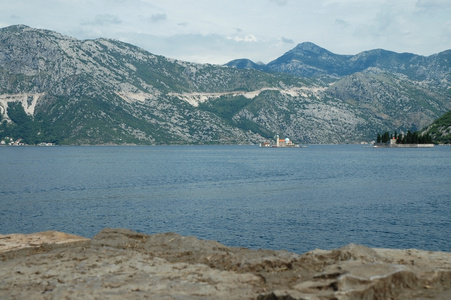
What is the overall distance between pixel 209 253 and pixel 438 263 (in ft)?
46.5

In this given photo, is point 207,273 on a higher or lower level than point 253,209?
higher

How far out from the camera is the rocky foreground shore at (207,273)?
18.2 meters

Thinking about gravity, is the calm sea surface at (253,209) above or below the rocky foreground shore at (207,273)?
below

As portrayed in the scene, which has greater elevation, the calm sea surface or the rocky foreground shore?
the rocky foreground shore

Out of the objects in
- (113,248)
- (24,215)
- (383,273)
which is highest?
(383,273)

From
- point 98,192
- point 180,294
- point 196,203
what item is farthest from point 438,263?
point 98,192

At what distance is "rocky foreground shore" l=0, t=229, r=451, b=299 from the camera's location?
18250 mm

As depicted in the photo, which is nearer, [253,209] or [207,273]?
[207,273]

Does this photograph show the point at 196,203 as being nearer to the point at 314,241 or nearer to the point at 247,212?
the point at 247,212

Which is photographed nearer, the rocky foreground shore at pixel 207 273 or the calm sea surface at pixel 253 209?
the rocky foreground shore at pixel 207 273

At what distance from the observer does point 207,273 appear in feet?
76.1

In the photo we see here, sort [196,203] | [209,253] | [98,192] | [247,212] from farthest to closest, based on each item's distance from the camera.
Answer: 1. [98,192]
2. [196,203]
3. [247,212]
4. [209,253]

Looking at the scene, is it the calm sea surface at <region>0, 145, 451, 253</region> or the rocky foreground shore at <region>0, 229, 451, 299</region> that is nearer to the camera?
the rocky foreground shore at <region>0, 229, 451, 299</region>

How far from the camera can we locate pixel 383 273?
18422 millimetres
